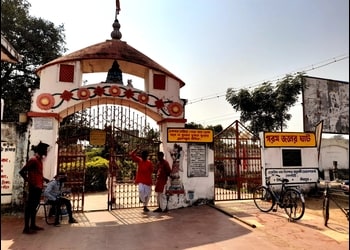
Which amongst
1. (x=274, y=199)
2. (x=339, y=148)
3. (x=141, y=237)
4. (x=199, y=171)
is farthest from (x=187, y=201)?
(x=339, y=148)

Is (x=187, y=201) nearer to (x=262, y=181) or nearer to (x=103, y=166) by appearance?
(x=262, y=181)

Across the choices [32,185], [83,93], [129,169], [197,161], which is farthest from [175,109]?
[129,169]

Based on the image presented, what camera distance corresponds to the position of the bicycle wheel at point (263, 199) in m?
8.93

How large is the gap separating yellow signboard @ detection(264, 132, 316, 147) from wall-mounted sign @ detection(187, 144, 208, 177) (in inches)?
93.4

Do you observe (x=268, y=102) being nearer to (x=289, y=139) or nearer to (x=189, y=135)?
(x=289, y=139)

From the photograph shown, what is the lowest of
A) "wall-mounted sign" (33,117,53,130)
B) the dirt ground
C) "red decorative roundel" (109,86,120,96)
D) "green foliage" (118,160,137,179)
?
the dirt ground

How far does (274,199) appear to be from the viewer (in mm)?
8500

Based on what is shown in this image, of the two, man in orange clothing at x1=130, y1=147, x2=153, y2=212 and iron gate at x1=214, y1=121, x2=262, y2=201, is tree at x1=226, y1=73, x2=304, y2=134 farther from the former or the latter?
man in orange clothing at x1=130, y1=147, x2=153, y2=212

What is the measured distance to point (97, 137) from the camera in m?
8.73

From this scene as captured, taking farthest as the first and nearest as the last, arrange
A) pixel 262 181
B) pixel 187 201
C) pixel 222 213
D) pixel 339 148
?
1. pixel 339 148
2. pixel 262 181
3. pixel 187 201
4. pixel 222 213

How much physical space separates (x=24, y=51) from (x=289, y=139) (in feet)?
46.3

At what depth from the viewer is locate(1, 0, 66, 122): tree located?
15.9 m

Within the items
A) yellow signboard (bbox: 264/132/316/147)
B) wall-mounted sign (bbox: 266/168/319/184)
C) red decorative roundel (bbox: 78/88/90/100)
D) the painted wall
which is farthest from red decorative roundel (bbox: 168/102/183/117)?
the painted wall

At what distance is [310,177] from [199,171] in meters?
4.17
